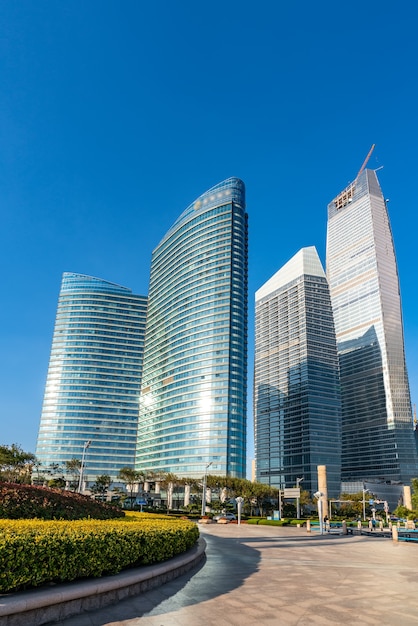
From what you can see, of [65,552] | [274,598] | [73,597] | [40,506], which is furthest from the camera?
[40,506]

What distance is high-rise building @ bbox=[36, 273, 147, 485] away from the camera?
157625 millimetres

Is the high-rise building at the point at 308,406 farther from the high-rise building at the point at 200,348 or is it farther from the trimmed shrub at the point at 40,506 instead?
the trimmed shrub at the point at 40,506

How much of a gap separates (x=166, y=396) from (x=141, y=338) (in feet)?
130

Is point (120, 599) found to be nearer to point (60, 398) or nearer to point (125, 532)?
point (125, 532)

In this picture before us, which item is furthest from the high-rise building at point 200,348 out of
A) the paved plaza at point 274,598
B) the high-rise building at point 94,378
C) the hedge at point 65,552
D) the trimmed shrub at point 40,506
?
the hedge at point 65,552

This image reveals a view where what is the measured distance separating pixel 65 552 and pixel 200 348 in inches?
5040

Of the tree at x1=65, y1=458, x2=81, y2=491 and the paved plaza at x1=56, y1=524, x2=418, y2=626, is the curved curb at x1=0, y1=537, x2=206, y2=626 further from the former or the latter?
the tree at x1=65, y1=458, x2=81, y2=491

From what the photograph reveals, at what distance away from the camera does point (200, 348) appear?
13688cm

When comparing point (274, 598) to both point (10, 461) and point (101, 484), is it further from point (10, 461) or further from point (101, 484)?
point (101, 484)

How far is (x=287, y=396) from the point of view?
633ft

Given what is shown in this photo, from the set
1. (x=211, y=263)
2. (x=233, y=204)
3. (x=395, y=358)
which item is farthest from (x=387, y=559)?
(x=395, y=358)

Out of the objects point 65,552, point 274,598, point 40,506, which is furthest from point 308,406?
point 65,552

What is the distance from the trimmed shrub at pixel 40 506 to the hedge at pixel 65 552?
11.0 feet

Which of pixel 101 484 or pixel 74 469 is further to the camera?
pixel 74 469
